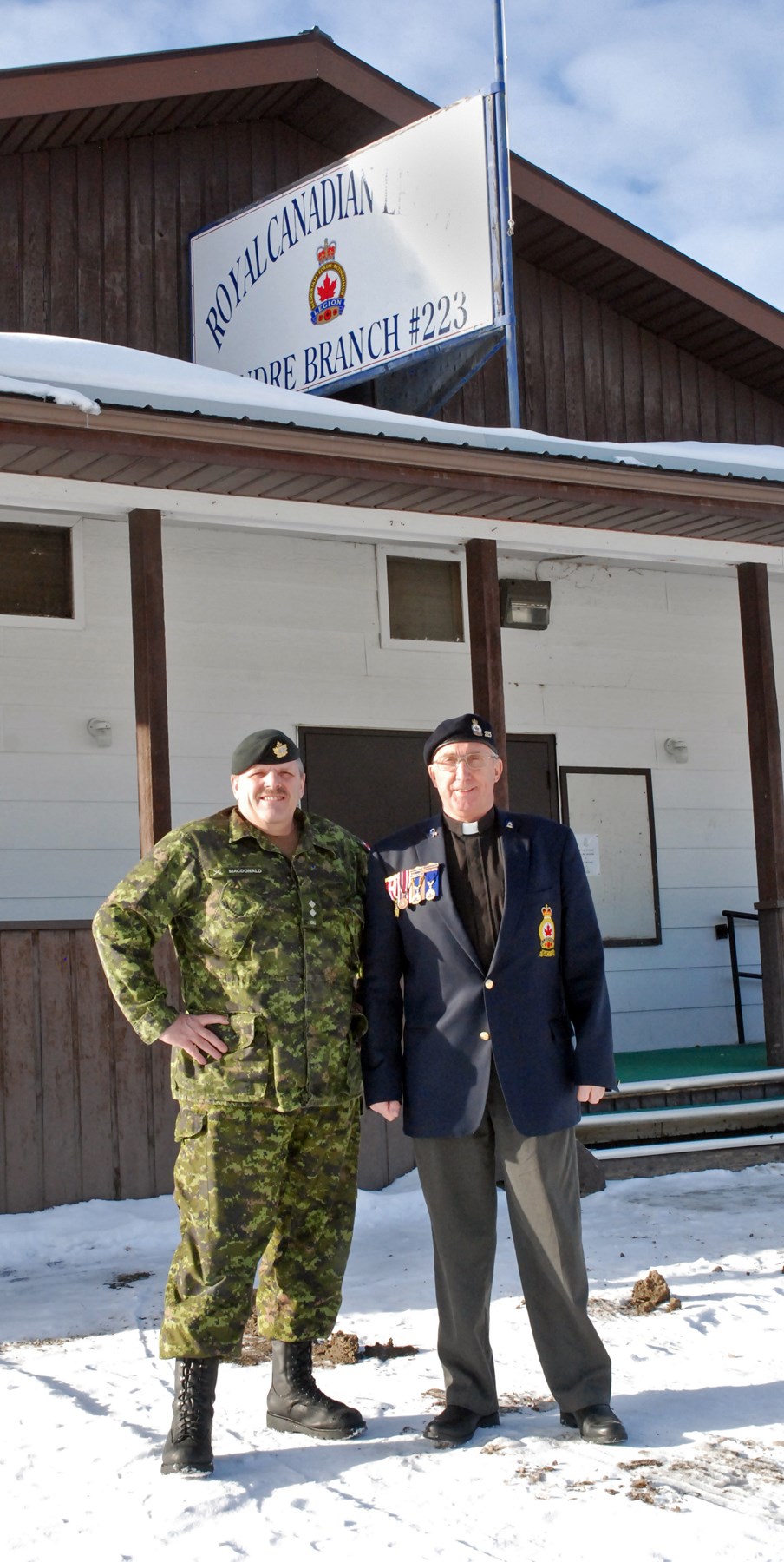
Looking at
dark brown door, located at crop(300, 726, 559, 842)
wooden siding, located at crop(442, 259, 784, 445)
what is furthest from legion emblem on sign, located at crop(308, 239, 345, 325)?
dark brown door, located at crop(300, 726, 559, 842)

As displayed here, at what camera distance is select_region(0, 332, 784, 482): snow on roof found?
6258 mm

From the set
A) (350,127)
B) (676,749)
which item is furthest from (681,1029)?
(350,127)

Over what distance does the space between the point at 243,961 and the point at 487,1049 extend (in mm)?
619

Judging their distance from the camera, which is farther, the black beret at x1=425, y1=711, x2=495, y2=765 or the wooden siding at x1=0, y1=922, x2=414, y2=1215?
the wooden siding at x1=0, y1=922, x2=414, y2=1215

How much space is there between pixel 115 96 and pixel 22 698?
3.52 metres

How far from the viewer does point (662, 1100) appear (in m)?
7.32

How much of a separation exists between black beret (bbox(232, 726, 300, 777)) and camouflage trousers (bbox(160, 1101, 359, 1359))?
83 cm

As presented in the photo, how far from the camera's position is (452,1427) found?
11.5 ft

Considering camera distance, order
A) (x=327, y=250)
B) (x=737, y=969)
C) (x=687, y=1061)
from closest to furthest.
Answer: (x=687, y=1061), (x=327, y=250), (x=737, y=969)

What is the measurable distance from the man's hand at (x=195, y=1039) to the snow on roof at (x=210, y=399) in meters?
2.99

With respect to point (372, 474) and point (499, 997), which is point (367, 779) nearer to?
point (372, 474)

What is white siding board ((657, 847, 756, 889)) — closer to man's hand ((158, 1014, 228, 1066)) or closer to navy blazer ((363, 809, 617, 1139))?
navy blazer ((363, 809, 617, 1139))

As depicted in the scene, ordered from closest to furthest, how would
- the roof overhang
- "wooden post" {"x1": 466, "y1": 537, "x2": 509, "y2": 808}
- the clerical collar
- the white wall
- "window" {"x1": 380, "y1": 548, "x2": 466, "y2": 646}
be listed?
the clerical collar < the roof overhang < "wooden post" {"x1": 466, "y1": 537, "x2": 509, "y2": 808} < the white wall < "window" {"x1": 380, "y1": 548, "x2": 466, "y2": 646}

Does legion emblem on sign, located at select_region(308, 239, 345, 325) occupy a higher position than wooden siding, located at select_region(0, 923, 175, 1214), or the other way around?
legion emblem on sign, located at select_region(308, 239, 345, 325)
